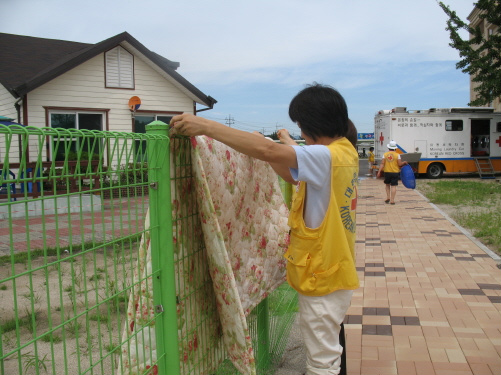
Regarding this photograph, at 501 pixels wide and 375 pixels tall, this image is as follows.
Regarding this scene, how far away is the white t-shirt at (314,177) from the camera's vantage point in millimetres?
2203

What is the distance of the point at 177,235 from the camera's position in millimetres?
2031

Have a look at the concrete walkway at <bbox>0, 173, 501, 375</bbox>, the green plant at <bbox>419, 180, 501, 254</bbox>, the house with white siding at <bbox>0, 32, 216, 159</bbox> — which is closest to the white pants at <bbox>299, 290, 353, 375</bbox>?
the concrete walkway at <bbox>0, 173, 501, 375</bbox>

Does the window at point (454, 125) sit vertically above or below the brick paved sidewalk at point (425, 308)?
above

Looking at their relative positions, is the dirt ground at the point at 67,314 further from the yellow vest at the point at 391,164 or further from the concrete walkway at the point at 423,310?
the yellow vest at the point at 391,164

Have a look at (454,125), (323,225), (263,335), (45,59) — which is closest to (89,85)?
(45,59)

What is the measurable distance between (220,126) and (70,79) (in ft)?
46.9

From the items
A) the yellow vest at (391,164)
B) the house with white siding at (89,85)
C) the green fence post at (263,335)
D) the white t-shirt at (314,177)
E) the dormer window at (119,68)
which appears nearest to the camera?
the white t-shirt at (314,177)

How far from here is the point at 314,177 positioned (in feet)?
7.35

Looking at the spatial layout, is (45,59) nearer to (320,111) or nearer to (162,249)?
(320,111)

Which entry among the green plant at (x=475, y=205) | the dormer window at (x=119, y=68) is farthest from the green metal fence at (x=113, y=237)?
the dormer window at (x=119, y=68)

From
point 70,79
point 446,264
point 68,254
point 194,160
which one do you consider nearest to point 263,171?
point 194,160

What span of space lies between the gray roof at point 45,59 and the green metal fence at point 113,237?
42.3 ft

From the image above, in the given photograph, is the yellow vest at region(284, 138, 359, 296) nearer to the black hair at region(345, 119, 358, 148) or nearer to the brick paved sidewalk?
the black hair at region(345, 119, 358, 148)

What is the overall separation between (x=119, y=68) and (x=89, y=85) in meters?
1.22
